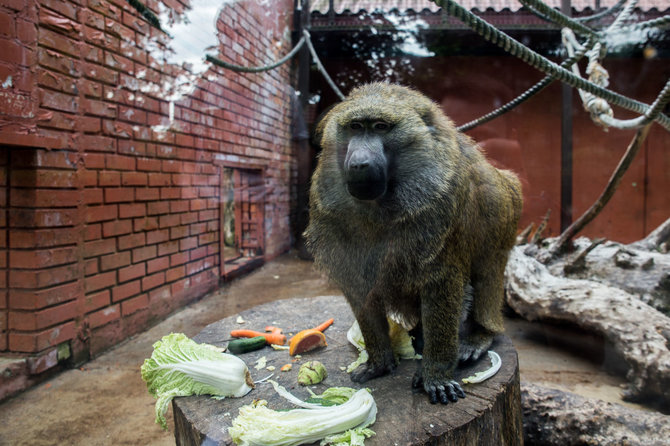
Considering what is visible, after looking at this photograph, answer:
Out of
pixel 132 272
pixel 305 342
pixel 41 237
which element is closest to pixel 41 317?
pixel 41 237

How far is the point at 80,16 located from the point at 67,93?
1.56 feet

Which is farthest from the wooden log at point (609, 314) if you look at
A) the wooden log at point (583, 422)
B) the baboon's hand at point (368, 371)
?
the baboon's hand at point (368, 371)

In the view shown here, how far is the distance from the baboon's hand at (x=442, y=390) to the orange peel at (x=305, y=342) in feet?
2.03

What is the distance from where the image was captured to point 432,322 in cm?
152

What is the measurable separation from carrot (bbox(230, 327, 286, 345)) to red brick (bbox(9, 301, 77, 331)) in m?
1.05

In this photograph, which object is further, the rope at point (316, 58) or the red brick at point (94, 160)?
the rope at point (316, 58)

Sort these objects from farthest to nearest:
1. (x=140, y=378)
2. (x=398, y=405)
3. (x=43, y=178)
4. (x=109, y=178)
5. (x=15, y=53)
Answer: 1. (x=109, y=178)
2. (x=140, y=378)
3. (x=43, y=178)
4. (x=15, y=53)
5. (x=398, y=405)

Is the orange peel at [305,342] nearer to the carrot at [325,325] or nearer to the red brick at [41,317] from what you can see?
the carrot at [325,325]

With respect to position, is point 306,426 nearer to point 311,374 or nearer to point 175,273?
point 311,374

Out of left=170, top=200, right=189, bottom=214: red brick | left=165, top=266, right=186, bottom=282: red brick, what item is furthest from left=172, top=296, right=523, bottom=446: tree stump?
left=170, top=200, right=189, bottom=214: red brick

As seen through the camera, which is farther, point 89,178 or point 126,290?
point 126,290

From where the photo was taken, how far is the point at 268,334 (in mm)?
2139

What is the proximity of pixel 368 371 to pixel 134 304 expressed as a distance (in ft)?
5.97

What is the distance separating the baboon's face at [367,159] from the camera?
130cm
